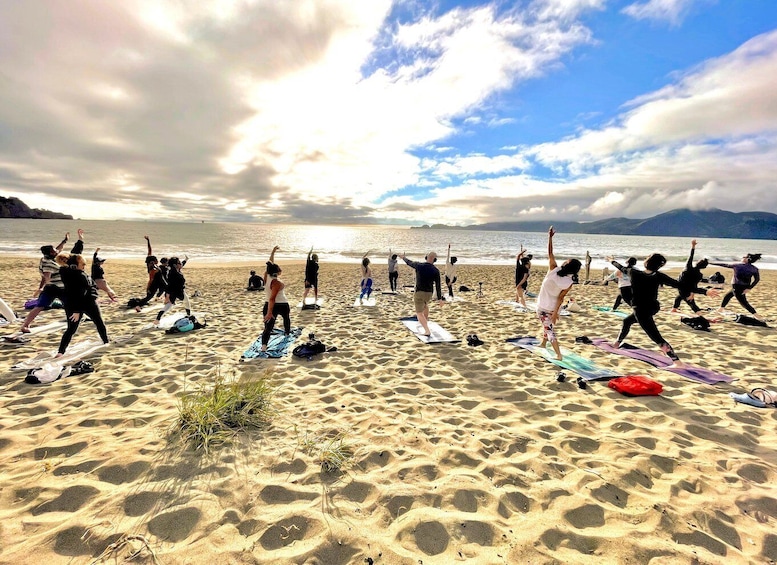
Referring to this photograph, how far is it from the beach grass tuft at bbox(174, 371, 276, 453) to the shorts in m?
4.48

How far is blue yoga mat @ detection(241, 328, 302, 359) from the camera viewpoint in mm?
6637

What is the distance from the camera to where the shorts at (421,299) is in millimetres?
8133

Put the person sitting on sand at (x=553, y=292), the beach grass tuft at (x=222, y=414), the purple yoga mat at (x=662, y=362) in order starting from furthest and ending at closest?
the person sitting on sand at (x=553, y=292) < the purple yoga mat at (x=662, y=362) < the beach grass tuft at (x=222, y=414)

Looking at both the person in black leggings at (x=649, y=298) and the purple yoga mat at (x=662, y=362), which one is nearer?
the purple yoga mat at (x=662, y=362)

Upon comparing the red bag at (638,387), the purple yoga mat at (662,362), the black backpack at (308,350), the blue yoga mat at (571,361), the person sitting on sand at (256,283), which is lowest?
the purple yoga mat at (662,362)

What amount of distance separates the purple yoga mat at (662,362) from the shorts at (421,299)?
4.15 meters

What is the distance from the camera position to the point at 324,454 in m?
3.51

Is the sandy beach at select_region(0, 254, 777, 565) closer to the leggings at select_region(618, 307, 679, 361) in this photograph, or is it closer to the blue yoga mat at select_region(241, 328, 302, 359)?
the blue yoga mat at select_region(241, 328, 302, 359)

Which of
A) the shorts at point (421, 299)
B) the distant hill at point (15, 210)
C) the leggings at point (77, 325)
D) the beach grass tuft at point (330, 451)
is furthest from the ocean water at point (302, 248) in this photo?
the distant hill at point (15, 210)

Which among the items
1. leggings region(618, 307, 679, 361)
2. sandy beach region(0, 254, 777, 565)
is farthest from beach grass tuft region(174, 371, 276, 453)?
leggings region(618, 307, 679, 361)

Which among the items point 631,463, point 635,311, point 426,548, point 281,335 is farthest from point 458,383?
point 281,335

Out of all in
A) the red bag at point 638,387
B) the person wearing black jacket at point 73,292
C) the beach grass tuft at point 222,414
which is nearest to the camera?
the beach grass tuft at point 222,414

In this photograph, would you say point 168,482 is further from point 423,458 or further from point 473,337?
point 473,337

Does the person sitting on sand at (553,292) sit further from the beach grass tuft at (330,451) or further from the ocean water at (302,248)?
the ocean water at (302,248)
